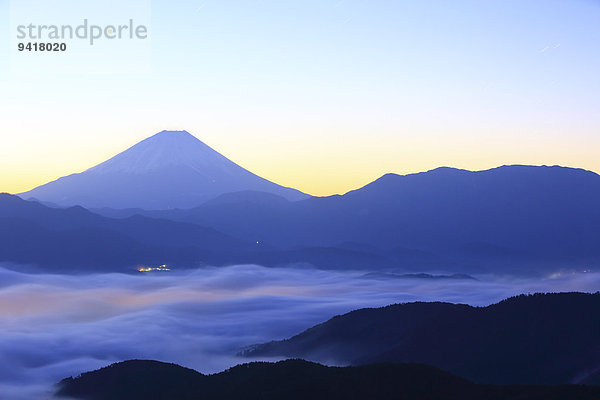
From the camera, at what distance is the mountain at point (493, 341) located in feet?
482

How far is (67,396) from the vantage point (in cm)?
15825

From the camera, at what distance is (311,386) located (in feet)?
351

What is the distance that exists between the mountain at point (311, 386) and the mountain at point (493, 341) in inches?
1617

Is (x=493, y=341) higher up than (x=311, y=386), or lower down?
higher up

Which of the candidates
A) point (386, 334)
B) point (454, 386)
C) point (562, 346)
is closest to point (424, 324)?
point (386, 334)

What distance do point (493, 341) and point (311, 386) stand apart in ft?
249

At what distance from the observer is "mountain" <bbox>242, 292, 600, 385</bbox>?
14688cm

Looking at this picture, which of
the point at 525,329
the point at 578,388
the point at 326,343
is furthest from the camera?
the point at 326,343

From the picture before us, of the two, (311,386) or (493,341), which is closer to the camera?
(311,386)

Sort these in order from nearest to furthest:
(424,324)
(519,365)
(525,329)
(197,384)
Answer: (197,384) < (519,365) < (525,329) < (424,324)

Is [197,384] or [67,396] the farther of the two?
[67,396]

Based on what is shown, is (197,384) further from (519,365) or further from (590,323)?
(590,323)

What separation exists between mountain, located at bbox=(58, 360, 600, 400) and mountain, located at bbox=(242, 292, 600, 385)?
135 ft

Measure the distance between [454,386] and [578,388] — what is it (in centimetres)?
1770
